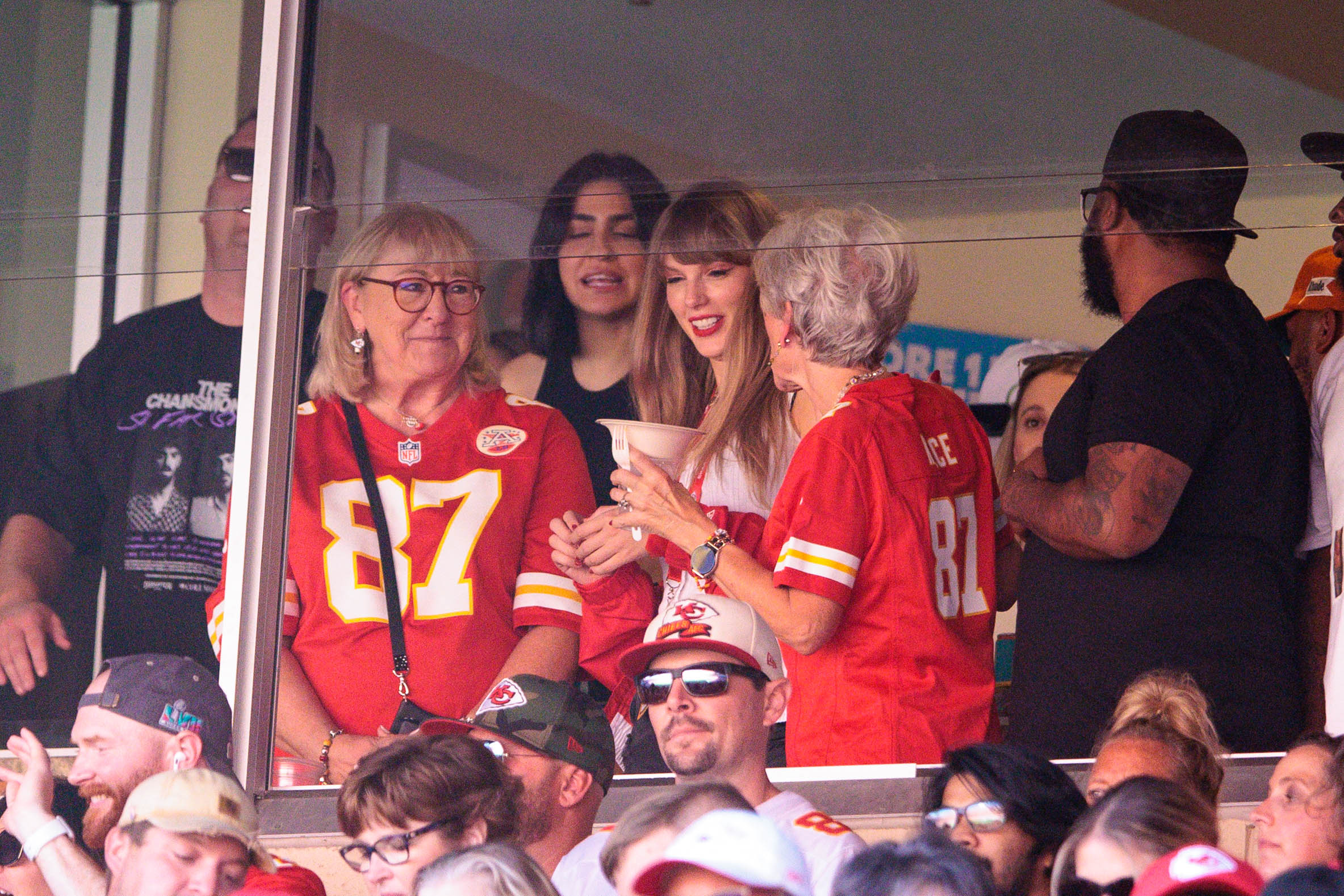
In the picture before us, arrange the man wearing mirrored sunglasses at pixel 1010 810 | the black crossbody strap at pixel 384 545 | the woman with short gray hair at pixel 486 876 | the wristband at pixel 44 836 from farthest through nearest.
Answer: the black crossbody strap at pixel 384 545 < the wristband at pixel 44 836 < the man wearing mirrored sunglasses at pixel 1010 810 < the woman with short gray hair at pixel 486 876

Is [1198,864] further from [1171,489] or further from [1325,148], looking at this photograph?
[1325,148]

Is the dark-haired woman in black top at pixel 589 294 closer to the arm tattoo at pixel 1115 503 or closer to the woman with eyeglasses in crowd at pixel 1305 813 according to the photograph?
the arm tattoo at pixel 1115 503

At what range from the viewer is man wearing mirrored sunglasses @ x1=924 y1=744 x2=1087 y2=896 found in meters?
2.21

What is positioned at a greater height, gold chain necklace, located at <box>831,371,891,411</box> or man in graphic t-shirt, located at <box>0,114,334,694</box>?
gold chain necklace, located at <box>831,371,891,411</box>

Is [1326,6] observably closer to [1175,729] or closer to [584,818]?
[1175,729]

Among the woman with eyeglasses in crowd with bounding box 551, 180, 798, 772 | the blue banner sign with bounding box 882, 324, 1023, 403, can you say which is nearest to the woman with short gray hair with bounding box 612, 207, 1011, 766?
the woman with eyeglasses in crowd with bounding box 551, 180, 798, 772

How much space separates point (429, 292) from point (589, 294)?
497mm

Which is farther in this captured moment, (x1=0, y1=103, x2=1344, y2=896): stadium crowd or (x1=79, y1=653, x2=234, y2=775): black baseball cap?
(x1=79, y1=653, x2=234, y2=775): black baseball cap

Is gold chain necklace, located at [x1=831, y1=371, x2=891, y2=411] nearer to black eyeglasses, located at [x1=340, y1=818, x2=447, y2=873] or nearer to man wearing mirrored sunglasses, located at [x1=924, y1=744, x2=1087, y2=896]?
man wearing mirrored sunglasses, located at [x1=924, y1=744, x2=1087, y2=896]

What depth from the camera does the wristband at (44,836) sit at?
2609 mm

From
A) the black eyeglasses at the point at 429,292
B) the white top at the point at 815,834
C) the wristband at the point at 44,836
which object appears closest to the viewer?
the white top at the point at 815,834

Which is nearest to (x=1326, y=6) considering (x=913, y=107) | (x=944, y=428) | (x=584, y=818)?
(x=913, y=107)

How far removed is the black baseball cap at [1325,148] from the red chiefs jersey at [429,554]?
153 cm

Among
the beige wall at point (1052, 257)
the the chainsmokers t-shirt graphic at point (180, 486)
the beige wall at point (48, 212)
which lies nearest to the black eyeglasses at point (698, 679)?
the beige wall at point (1052, 257)
